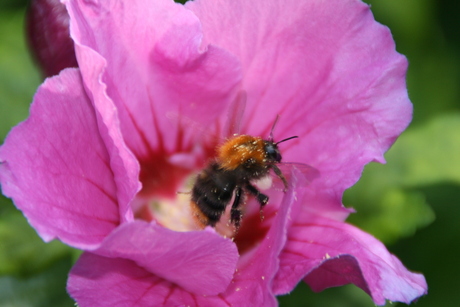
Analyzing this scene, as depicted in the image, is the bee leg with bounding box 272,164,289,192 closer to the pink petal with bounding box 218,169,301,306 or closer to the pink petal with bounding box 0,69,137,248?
the pink petal with bounding box 218,169,301,306

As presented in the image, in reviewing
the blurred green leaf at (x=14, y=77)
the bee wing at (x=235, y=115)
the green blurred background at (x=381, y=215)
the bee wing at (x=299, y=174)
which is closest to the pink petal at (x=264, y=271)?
the bee wing at (x=299, y=174)

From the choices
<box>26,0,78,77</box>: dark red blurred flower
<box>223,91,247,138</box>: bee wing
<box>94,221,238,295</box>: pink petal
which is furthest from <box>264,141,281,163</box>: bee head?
<box>26,0,78,77</box>: dark red blurred flower

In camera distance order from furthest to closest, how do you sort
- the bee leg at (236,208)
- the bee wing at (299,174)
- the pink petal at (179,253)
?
the bee leg at (236,208), the bee wing at (299,174), the pink petal at (179,253)

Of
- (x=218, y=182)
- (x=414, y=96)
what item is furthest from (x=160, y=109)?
(x=414, y=96)

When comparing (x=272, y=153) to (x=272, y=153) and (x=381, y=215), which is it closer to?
(x=272, y=153)

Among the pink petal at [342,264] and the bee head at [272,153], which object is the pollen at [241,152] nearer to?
the bee head at [272,153]

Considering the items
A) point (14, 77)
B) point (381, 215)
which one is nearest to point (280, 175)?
point (381, 215)
